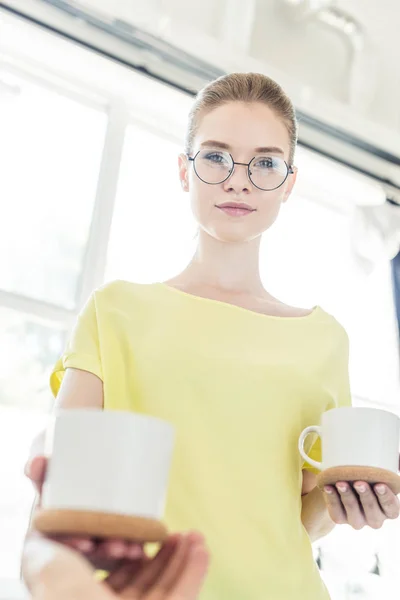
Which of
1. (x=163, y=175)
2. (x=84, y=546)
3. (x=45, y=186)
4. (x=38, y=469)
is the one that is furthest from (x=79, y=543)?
(x=163, y=175)

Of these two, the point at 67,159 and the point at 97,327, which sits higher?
the point at 67,159

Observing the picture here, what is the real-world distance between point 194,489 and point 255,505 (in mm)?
80

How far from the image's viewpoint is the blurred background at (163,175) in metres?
1.97

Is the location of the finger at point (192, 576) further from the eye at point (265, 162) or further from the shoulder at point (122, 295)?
the eye at point (265, 162)

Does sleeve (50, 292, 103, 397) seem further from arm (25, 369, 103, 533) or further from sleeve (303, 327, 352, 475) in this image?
sleeve (303, 327, 352, 475)

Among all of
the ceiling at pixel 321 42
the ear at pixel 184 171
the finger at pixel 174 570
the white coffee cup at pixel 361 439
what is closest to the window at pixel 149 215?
the ceiling at pixel 321 42

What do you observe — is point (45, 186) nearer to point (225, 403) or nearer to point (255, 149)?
point (255, 149)

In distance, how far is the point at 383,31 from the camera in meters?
2.61

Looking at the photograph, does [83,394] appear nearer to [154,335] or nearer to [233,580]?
[154,335]

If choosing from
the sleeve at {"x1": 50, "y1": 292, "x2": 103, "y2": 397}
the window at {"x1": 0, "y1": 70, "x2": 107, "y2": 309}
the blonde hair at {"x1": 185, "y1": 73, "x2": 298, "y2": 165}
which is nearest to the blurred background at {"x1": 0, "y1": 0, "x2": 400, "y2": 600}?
the window at {"x1": 0, "y1": 70, "x2": 107, "y2": 309}

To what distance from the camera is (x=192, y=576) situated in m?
0.58

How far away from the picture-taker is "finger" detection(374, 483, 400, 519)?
33.7 inches

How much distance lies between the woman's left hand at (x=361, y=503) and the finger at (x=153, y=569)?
30cm

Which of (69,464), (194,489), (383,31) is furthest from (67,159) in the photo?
(69,464)
